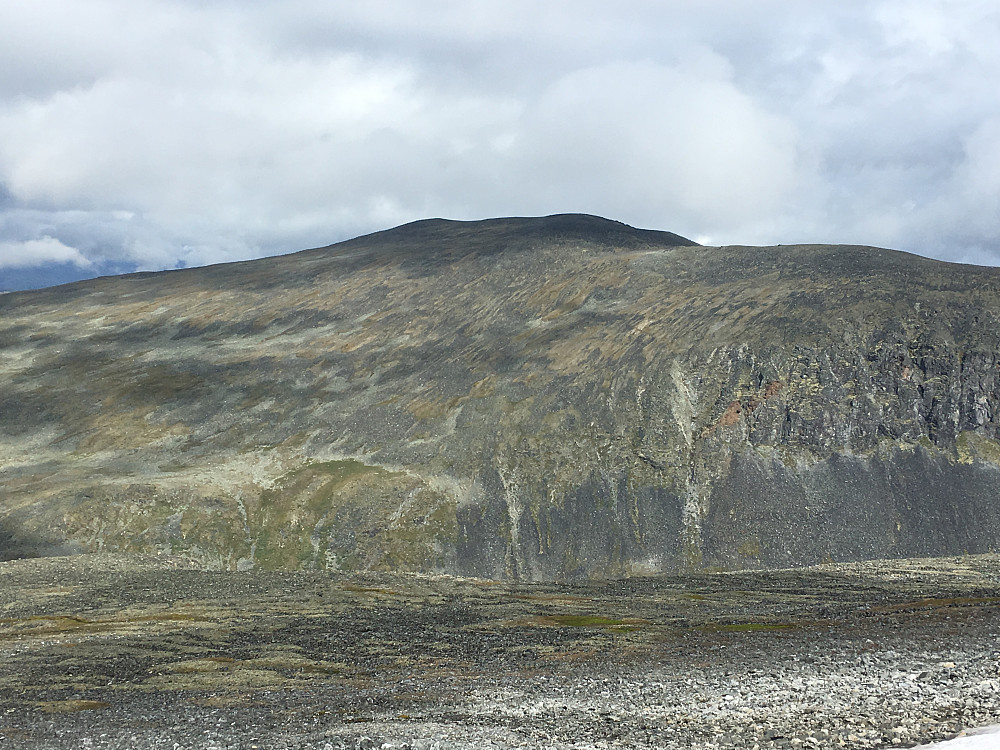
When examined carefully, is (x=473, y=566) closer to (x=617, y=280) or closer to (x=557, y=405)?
(x=557, y=405)

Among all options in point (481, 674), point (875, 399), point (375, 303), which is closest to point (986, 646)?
point (481, 674)

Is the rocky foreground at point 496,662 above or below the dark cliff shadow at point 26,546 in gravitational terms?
below

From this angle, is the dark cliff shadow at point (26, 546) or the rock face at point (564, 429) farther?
the rock face at point (564, 429)

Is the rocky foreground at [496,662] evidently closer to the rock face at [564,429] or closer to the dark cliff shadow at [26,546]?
the dark cliff shadow at [26,546]

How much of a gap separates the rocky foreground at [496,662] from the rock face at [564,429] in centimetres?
1231

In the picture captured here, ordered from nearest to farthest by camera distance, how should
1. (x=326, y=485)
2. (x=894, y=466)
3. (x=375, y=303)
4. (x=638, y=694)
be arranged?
(x=638, y=694)
(x=894, y=466)
(x=326, y=485)
(x=375, y=303)

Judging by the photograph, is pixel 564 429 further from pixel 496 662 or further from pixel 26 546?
pixel 26 546

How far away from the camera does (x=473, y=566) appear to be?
80.8m

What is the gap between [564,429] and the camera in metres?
98.9

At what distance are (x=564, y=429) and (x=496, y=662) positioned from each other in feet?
186

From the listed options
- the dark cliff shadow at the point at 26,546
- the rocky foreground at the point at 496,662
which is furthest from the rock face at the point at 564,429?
the rocky foreground at the point at 496,662

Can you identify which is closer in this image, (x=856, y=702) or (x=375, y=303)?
(x=856, y=702)

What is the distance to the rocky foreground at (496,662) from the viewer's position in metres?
32.1

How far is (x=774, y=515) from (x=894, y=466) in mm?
15418
